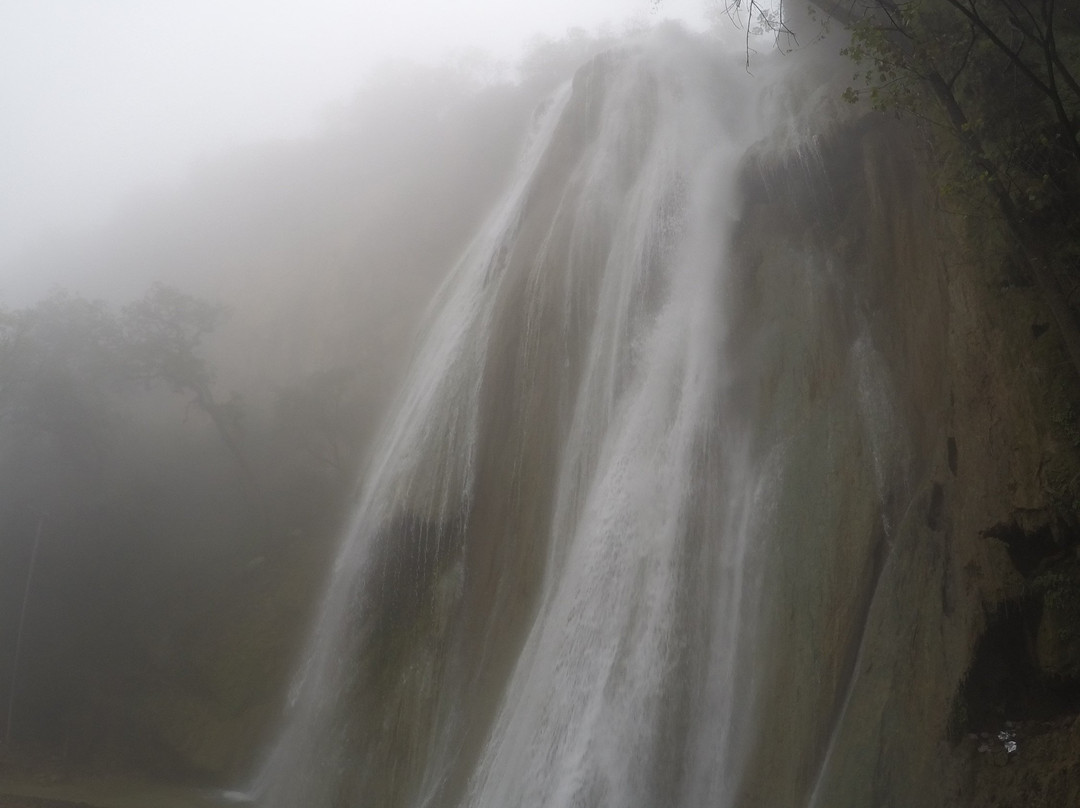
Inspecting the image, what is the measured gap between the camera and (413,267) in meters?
32.6

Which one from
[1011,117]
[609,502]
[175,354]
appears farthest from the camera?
[175,354]

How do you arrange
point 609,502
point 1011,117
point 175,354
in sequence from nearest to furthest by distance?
point 1011,117 < point 609,502 < point 175,354

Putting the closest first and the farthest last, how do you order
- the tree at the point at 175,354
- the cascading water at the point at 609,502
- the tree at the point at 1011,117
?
1. the tree at the point at 1011,117
2. the cascading water at the point at 609,502
3. the tree at the point at 175,354

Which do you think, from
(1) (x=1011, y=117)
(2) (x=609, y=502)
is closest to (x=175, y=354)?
(2) (x=609, y=502)

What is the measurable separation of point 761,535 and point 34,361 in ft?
93.9

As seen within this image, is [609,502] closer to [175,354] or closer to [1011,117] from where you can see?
[1011,117]

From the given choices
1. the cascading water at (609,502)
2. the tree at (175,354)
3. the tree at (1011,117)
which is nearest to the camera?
the tree at (1011,117)

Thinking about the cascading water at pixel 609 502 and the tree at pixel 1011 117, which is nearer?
the tree at pixel 1011 117

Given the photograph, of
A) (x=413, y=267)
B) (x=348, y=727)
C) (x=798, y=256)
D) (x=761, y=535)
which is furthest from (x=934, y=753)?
(x=413, y=267)

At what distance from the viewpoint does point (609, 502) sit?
12602 mm

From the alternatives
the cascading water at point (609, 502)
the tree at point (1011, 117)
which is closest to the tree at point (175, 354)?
the cascading water at point (609, 502)

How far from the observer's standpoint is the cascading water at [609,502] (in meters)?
10.3

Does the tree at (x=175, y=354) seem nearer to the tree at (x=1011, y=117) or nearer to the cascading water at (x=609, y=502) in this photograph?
the cascading water at (x=609, y=502)

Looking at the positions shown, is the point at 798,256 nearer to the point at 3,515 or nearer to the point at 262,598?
the point at 262,598
